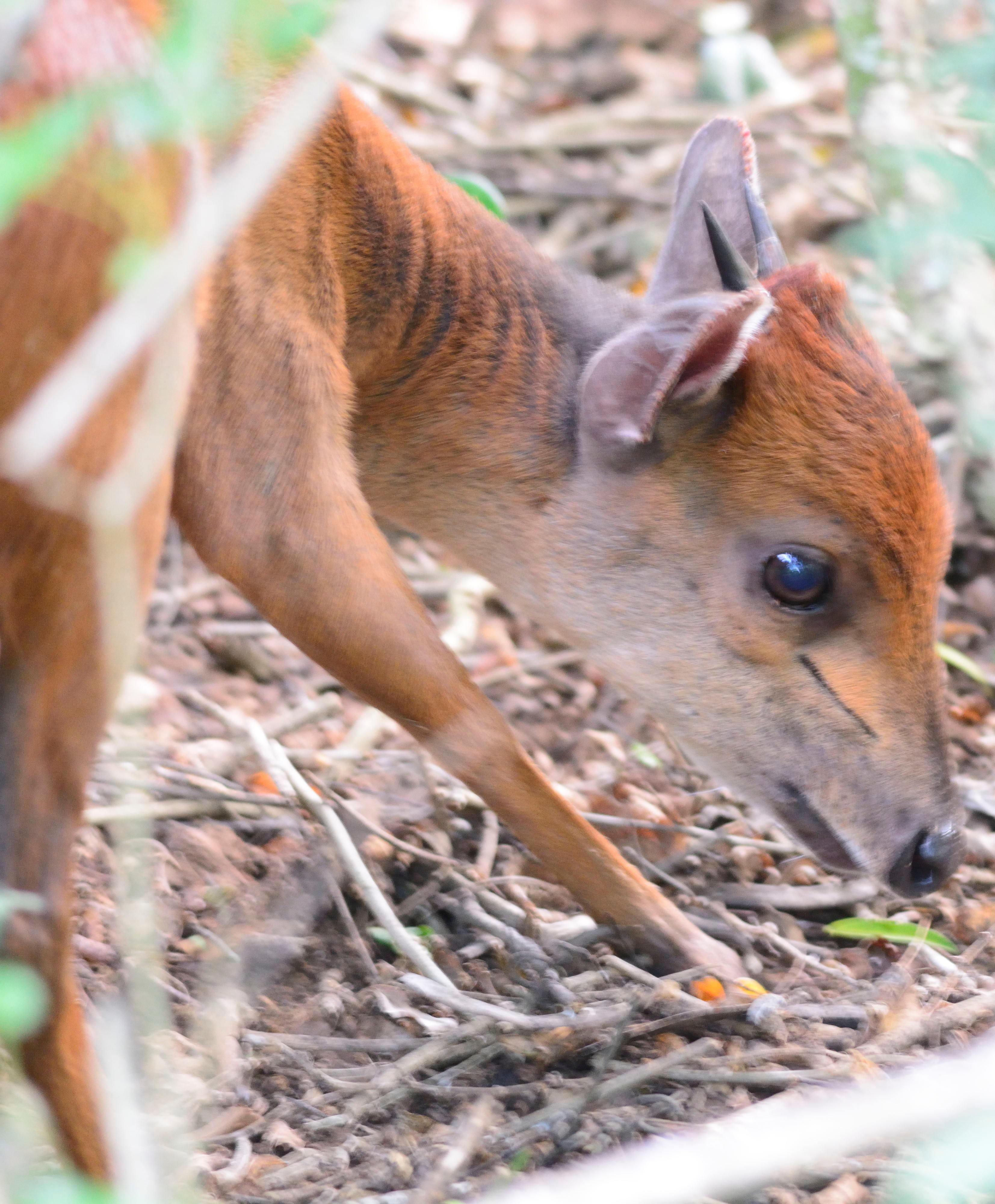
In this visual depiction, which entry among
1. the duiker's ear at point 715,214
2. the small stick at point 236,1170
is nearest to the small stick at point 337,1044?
the small stick at point 236,1170

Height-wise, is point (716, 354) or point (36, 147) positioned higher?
point (36, 147)

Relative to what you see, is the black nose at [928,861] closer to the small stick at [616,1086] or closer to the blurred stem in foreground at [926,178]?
the small stick at [616,1086]

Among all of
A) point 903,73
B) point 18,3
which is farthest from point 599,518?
point 903,73

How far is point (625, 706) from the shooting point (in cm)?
603

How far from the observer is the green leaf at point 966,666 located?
600 centimetres

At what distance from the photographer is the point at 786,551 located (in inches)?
165

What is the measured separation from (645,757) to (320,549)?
7.10 feet

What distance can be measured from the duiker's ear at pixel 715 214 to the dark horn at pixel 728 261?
1.98ft

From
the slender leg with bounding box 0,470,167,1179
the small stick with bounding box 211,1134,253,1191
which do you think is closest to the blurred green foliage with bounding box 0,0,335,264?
the slender leg with bounding box 0,470,167,1179

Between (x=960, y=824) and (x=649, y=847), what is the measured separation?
42.6 inches

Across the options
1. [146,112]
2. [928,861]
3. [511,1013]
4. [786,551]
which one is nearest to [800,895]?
[928,861]

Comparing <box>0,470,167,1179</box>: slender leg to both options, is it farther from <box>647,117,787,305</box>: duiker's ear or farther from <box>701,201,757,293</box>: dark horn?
<box>647,117,787,305</box>: duiker's ear

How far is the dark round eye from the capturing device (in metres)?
4.17

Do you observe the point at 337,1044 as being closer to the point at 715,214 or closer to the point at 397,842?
the point at 397,842
